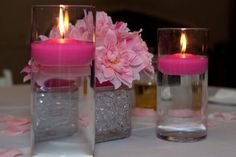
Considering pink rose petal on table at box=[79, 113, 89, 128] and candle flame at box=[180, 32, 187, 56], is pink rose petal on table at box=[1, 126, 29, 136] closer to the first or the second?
pink rose petal on table at box=[79, 113, 89, 128]

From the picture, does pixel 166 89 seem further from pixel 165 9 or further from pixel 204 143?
A: pixel 165 9

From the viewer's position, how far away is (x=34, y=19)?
0.79 metres

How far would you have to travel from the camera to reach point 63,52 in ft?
2.38

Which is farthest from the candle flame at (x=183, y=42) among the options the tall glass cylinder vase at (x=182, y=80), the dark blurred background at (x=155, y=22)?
the dark blurred background at (x=155, y=22)

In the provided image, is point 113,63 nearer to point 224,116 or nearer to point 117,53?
point 117,53

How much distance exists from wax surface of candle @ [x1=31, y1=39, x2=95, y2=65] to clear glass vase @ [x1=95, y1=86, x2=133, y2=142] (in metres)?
0.13

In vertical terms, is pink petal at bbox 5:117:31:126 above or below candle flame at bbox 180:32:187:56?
below

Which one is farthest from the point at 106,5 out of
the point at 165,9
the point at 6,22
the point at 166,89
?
the point at 166,89

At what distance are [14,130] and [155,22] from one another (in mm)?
2317

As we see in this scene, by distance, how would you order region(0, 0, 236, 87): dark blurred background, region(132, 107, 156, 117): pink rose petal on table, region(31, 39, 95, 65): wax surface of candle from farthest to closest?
region(0, 0, 236, 87): dark blurred background < region(132, 107, 156, 117): pink rose petal on table < region(31, 39, 95, 65): wax surface of candle

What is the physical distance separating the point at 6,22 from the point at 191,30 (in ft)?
7.40

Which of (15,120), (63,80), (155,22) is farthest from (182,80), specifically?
(155,22)

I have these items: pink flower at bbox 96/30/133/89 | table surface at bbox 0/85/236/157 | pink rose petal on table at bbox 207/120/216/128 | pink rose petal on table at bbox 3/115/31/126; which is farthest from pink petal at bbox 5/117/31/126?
pink rose petal on table at bbox 207/120/216/128

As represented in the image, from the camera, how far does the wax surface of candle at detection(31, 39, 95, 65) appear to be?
0.73 metres
